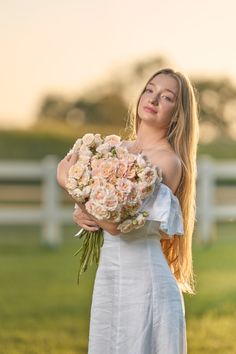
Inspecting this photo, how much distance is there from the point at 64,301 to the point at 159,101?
602 centimetres

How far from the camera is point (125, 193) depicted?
3797mm

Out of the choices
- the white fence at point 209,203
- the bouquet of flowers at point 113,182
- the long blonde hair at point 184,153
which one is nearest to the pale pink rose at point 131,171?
the bouquet of flowers at point 113,182

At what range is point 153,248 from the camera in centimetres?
390

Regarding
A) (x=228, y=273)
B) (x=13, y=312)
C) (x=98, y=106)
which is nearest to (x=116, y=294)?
(x=13, y=312)

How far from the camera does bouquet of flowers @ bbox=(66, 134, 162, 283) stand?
3787 millimetres

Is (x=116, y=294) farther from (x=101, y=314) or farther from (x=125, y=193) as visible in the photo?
(x=125, y=193)

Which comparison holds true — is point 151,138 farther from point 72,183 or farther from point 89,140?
point 72,183

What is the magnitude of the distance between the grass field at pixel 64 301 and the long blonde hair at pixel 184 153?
268 cm

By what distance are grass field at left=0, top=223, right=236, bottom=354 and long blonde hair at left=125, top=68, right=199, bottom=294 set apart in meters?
2.68

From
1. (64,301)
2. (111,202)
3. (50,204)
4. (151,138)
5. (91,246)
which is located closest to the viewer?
(111,202)

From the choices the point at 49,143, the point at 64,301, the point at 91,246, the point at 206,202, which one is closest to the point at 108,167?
the point at 91,246

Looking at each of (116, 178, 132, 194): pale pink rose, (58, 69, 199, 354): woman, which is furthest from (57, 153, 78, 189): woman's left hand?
(116, 178, 132, 194): pale pink rose

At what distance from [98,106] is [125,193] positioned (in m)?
19.0

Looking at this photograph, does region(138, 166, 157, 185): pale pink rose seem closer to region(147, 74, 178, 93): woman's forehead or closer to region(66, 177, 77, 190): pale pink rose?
region(66, 177, 77, 190): pale pink rose
